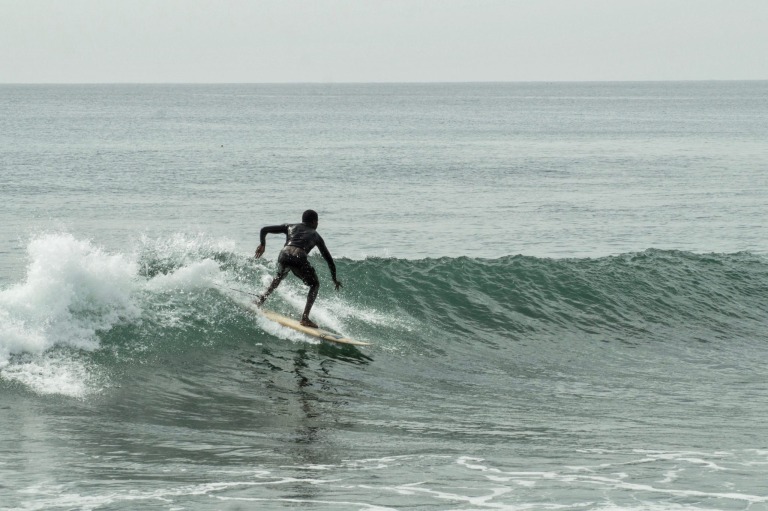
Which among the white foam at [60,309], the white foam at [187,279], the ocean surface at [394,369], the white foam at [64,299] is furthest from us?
the white foam at [187,279]

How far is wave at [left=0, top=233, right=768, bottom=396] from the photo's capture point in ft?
42.8

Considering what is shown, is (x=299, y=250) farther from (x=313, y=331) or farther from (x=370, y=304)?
Answer: (x=370, y=304)

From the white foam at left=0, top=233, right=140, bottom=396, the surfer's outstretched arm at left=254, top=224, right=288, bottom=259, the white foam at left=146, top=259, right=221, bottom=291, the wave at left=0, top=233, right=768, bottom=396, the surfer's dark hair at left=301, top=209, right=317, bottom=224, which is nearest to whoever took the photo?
the white foam at left=0, top=233, right=140, bottom=396

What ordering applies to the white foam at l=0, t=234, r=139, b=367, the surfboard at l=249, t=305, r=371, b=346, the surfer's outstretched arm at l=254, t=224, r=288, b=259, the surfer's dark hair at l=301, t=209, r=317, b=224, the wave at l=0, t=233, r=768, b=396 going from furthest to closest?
1. the surfboard at l=249, t=305, r=371, b=346
2. the surfer's dark hair at l=301, t=209, r=317, b=224
3. the surfer's outstretched arm at l=254, t=224, r=288, b=259
4. the wave at l=0, t=233, r=768, b=396
5. the white foam at l=0, t=234, r=139, b=367

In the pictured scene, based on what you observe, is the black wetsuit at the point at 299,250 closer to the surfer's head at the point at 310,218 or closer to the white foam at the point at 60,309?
the surfer's head at the point at 310,218

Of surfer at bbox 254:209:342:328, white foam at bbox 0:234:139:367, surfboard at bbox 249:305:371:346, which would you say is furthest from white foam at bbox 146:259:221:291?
surfer at bbox 254:209:342:328

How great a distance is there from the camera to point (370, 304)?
1712cm

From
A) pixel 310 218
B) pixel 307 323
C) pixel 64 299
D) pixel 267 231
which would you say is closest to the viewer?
pixel 64 299

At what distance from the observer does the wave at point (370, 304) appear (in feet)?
42.8

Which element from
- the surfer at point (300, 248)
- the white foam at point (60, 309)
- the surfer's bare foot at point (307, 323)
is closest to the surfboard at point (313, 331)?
the surfer's bare foot at point (307, 323)

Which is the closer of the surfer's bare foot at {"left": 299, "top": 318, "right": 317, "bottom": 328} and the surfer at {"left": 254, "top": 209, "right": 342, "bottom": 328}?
the surfer at {"left": 254, "top": 209, "right": 342, "bottom": 328}

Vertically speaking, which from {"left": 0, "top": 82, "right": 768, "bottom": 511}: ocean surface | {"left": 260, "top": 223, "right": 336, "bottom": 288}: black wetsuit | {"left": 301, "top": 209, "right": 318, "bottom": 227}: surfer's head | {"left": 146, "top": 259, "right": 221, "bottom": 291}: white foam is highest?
{"left": 301, "top": 209, "right": 318, "bottom": 227}: surfer's head

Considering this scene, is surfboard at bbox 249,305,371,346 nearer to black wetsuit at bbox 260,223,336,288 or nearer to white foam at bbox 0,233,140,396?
black wetsuit at bbox 260,223,336,288

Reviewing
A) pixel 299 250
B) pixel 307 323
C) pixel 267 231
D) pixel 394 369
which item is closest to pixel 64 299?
pixel 267 231
